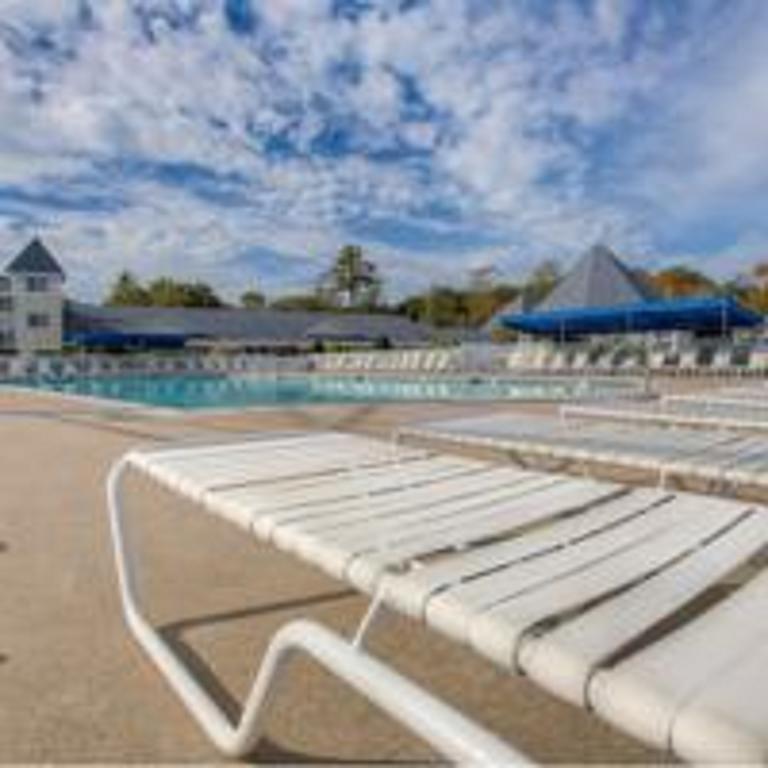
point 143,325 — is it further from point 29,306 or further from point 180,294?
point 180,294

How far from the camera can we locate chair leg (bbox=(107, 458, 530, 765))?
2.92 ft

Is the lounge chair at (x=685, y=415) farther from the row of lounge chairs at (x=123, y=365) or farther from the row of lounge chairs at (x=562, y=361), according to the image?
the row of lounge chairs at (x=123, y=365)

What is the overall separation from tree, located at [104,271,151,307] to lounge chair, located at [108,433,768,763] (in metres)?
54.6

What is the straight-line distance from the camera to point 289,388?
2080cm

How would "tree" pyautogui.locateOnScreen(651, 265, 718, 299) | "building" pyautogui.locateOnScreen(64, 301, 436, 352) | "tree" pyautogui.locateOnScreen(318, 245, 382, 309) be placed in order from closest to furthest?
"building" pyautogui.locateOnScreen(64, 301, 436, 352) → "tree" pyautogui.locateOnScreen(651, 265, 718, 299) → "tree" pyautogui.locateOnScreen(318, 245, 382, 309)

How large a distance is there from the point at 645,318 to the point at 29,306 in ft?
99.8

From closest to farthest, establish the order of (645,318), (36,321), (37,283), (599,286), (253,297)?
(645,318)
(599,286)
(36,321)
(37,283)
(253,297)

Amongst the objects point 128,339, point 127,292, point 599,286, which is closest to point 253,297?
point 127,292

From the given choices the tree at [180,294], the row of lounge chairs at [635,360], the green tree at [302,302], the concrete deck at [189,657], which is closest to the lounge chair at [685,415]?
the concrete deck at [189,657]

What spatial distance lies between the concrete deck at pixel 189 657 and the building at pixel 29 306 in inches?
1420

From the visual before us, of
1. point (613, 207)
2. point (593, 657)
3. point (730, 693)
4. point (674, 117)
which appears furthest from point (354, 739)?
point (613, 207)

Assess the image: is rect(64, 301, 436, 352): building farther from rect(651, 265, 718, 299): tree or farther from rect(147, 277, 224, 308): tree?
rect(651, 265, 718, 299): tree

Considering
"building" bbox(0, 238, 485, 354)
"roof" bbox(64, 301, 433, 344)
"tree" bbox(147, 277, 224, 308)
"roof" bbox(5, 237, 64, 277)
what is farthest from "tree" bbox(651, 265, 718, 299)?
"roof" bbox(5, 237, 64, 277)

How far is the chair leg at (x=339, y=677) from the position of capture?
35.0 inches
